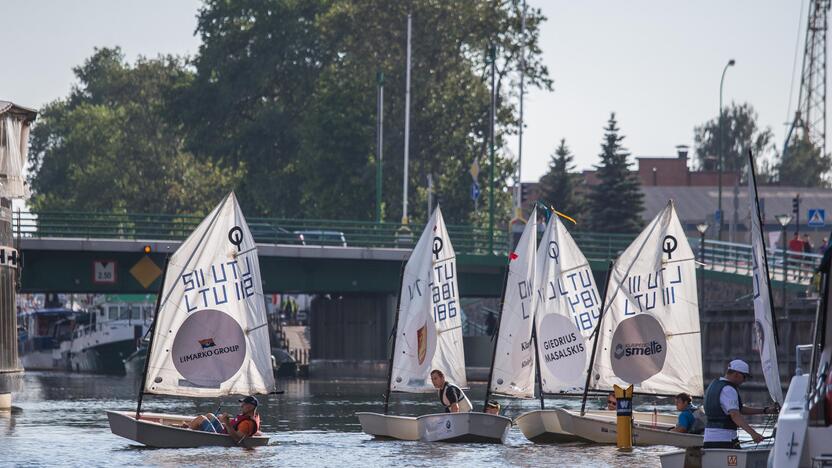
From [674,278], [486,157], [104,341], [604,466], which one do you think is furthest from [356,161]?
[604,466]

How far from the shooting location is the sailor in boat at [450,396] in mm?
33969

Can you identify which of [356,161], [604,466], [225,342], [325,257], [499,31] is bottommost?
[604,466]

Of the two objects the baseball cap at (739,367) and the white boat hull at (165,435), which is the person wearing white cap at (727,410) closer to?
the baseball cap at (739,367)

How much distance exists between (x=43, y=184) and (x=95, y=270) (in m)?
80.1

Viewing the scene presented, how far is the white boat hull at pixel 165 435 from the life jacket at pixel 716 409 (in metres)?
12.4

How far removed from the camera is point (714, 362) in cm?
6412

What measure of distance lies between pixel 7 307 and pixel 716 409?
28.0 m

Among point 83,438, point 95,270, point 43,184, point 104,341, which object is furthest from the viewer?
point 43,184

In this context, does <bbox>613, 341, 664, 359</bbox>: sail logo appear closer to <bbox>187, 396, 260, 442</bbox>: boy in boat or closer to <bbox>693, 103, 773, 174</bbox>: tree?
<bbox>187, 396, 260, 442</bbox>: boy in boat

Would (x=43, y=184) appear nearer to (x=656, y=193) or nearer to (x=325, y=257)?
(x=656, y=193)

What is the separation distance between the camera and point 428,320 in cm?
3781

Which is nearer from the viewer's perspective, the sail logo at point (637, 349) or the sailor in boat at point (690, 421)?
the sailor in boat at point (690, 421)

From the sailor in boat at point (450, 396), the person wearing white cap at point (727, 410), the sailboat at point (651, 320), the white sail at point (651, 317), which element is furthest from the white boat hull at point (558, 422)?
the person wearing white cap at point (727, 410)

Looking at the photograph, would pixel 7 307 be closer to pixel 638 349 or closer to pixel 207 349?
pixel 207 349
